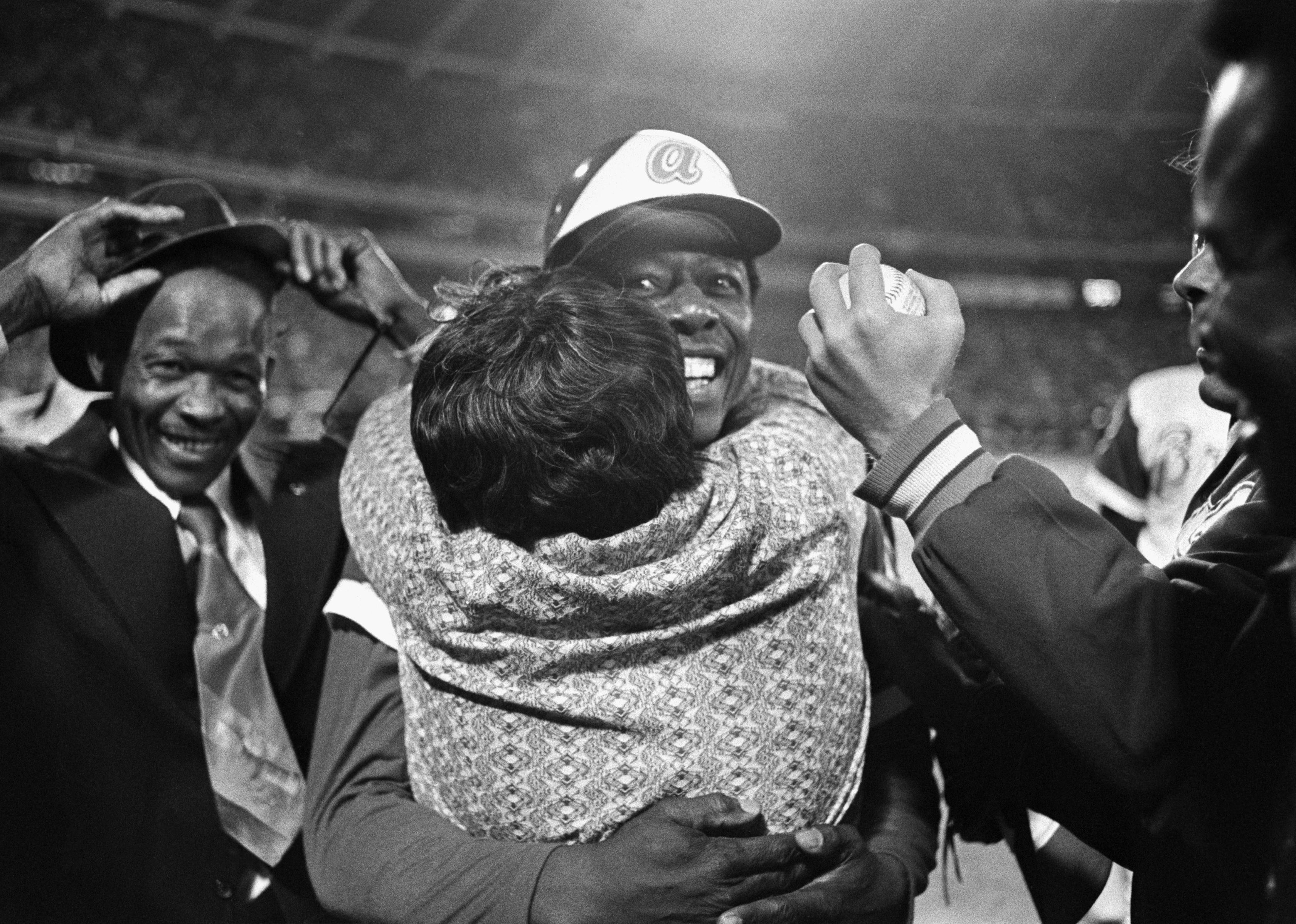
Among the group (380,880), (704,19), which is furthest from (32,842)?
(704,19)

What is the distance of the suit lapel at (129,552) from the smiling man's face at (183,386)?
15 cm

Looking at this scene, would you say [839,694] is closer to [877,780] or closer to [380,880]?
[877,780]

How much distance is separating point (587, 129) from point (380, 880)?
2672cm

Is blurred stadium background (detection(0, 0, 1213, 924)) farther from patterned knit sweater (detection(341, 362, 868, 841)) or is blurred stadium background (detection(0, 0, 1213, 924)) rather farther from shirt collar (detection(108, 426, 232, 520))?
patterned knit sweater (detection(341, 362, 868, 841))

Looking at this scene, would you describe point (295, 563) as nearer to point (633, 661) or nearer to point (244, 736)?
point (244, 736)

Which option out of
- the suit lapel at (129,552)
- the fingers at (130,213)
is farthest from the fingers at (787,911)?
the fingers at (130,213)

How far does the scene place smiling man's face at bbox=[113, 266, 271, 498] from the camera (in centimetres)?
237

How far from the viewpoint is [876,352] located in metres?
1.28

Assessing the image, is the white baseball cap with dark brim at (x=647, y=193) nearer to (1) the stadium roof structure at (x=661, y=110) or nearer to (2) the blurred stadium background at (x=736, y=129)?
(2) the blurred stadium background at (x=736, y=129)

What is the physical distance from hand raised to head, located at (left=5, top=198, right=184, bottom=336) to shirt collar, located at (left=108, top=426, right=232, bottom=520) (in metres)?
0.29

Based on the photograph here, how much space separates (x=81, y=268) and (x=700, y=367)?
4.49 feet

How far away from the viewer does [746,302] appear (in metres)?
2.30

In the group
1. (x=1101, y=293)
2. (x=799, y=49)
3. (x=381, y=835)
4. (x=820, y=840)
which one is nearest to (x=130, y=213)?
(x=381, y=835)

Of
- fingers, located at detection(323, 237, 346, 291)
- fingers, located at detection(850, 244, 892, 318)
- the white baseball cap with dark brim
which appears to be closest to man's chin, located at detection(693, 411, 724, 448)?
the white baseball cap with dark brim
